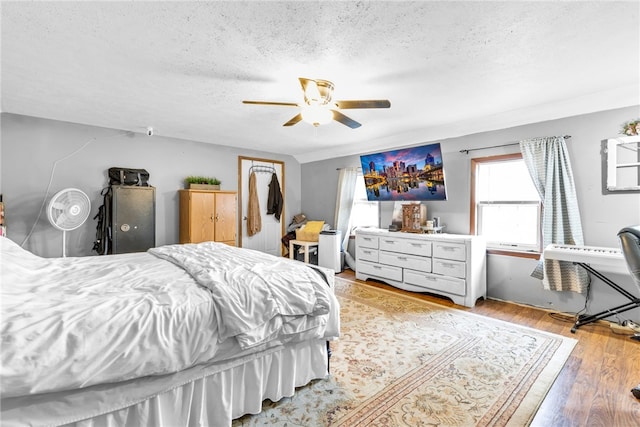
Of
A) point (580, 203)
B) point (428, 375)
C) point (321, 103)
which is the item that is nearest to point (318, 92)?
point (321, 103)

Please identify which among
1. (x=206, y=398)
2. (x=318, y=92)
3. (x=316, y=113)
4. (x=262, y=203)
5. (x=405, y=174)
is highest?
(x=318, y=92)

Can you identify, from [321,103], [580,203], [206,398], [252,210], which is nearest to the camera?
A: [206,398]

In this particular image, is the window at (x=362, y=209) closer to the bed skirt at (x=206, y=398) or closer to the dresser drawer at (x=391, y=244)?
the dresser drawer at (x=391, y=244)

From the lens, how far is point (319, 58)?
2172 mm

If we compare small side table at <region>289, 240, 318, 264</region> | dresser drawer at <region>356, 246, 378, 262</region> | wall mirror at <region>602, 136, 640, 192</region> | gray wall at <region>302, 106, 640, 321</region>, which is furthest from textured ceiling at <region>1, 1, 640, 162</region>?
small side table at <region>289, 240, 318, 264</region>

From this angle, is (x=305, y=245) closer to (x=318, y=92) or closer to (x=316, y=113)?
(x=316, y=113)

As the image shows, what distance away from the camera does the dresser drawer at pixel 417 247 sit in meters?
3.92

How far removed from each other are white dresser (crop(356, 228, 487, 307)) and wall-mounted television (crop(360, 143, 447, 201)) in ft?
2.27

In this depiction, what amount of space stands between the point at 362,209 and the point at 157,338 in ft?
14.9

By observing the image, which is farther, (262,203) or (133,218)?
(262,203)

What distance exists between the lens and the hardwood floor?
1719 millimetres

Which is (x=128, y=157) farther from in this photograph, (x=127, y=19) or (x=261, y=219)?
(x=127, y=19)

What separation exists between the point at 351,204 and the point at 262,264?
11.5 feet

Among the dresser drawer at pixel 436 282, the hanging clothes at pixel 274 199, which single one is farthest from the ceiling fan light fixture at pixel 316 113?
the hanging clothes at pixel 274 199
